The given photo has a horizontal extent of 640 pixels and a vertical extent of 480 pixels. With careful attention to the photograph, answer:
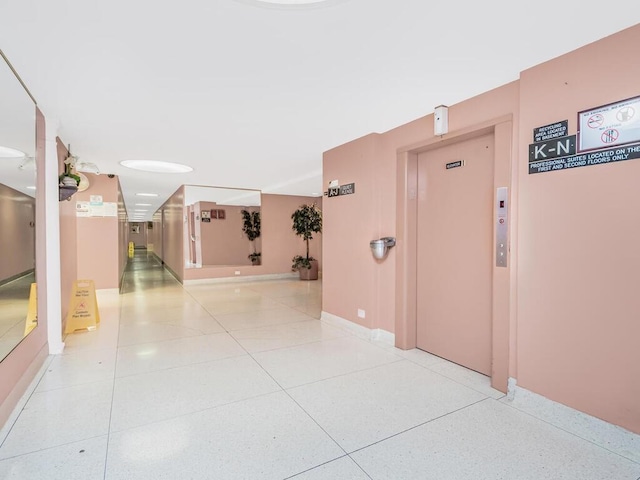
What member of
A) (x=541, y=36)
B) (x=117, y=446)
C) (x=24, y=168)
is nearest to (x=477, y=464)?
(x=117, y=446)

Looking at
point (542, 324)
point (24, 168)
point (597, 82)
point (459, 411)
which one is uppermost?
point (597, 82)

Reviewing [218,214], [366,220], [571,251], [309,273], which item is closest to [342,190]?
[366,220]

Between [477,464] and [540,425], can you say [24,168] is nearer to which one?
[477,464]

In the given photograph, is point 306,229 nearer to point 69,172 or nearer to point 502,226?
point 69,172

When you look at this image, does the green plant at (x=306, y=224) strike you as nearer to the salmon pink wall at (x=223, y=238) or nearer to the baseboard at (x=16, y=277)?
the salmon pink wall at (x=223, y=238)

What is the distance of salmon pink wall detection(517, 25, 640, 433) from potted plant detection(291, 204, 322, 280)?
6792mm

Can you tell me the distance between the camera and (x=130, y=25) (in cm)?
183

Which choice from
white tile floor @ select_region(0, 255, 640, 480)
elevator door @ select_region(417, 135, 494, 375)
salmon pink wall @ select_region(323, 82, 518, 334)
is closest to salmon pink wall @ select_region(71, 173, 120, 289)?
white tile floor @ select_region(0, 255, 640, 480)

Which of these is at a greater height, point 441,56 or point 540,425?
point 441,56

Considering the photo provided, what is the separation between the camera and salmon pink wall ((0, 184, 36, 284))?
242 cm

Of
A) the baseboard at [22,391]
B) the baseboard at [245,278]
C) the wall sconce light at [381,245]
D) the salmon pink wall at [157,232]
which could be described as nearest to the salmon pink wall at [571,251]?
the wall sconce light at [381,245]

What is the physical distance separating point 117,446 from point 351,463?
4.40ft

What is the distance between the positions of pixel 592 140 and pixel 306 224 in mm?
7203

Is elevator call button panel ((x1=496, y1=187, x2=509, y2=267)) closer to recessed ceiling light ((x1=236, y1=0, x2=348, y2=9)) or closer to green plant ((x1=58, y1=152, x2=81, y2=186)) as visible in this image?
recessed ceiling light ((x1=236, y1=0, x2=348, y2=9))
